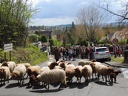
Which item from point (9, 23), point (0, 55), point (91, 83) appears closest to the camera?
point (91, 83)

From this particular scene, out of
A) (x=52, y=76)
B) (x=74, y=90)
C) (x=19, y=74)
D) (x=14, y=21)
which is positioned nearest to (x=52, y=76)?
(x=52, y=76)

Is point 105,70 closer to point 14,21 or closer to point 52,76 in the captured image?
point 52,76

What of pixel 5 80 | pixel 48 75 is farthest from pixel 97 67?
pixel 5 80

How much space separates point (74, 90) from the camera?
15484 millimetres

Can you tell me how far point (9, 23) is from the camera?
33969 millimetres

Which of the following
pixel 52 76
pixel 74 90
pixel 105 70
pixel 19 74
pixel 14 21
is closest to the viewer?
pixel 74 90

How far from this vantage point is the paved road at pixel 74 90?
14620 millimetres

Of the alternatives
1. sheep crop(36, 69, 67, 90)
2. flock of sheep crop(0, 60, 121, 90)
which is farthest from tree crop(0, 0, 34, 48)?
sheep crop(36, 69, 67, 90)

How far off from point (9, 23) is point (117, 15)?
12.1m

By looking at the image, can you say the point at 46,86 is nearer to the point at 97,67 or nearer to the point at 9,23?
the point at 97,67

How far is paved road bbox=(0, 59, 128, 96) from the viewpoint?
14.6 m

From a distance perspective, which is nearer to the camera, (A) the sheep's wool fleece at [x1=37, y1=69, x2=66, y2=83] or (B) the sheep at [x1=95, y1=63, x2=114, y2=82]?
(A) the sheep's wool fleece at [x1=37, y1=69, x2=66, y2=83]

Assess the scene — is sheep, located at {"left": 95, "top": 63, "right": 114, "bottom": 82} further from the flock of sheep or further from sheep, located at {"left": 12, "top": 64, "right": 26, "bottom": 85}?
sheep, located at {"left": 12, "top": 64, "right": 26, "bottom": 85}

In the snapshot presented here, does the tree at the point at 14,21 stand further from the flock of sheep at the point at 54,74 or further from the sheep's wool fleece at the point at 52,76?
the sheep's wool fleece at the point at 52,76
